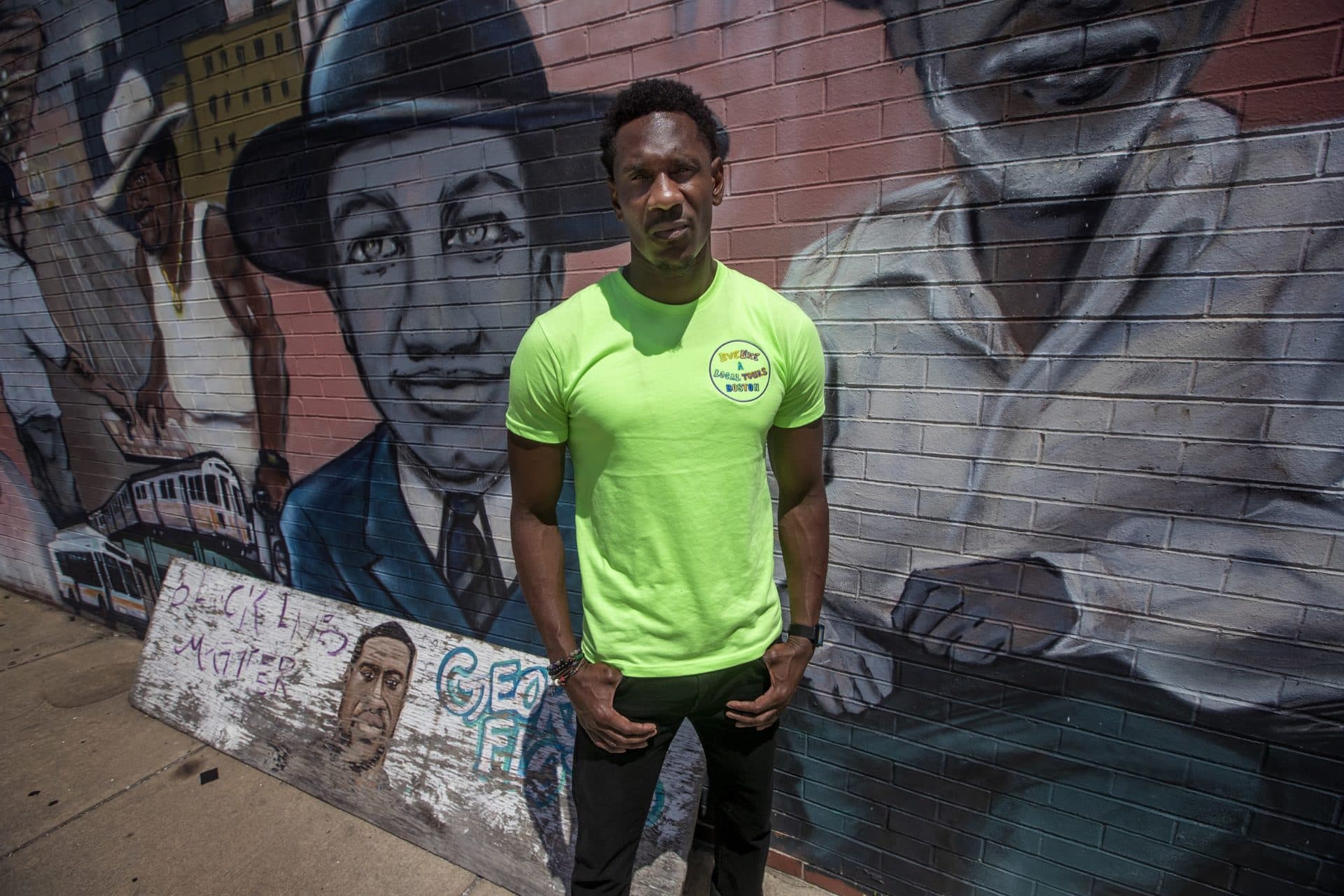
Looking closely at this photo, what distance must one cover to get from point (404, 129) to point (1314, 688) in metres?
3.37

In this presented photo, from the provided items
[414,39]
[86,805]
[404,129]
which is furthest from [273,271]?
[86,805]

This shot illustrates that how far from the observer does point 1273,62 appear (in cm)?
138

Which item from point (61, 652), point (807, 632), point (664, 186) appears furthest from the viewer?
point (61, 652)

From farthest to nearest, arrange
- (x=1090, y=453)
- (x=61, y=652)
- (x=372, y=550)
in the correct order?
(x=61, y=652), (x=372, y=550), (x=1090, y=453)

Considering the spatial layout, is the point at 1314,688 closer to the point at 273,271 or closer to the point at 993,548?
the point at 993,548

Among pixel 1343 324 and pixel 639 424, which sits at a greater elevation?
pixel 1343 324

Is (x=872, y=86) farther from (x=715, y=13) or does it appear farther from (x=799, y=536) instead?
(x=799, y=536)

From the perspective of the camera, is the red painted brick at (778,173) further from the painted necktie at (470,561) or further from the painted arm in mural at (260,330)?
the painted arm in mural at (260,330)

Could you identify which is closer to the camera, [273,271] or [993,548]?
[993,548]

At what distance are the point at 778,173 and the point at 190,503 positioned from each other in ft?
12.4

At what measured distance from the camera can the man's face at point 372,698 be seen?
261 centimetres

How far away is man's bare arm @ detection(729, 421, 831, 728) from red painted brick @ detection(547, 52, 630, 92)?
1.36 metres

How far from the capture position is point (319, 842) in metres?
2.44

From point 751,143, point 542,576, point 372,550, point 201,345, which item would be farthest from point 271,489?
point 751,143
